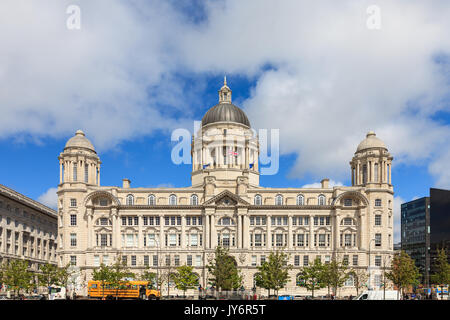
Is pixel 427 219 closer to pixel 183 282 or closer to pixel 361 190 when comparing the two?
pixel 361 190

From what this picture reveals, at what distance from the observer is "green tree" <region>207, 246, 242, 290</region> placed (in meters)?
109

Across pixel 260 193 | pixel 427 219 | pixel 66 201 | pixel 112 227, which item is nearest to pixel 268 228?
pixel 260 193

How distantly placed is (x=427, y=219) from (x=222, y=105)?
88.3m

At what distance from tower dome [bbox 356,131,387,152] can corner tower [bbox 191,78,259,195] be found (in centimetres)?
2664

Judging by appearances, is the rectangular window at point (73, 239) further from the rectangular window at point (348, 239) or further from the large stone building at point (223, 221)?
the rectangular window at point (348, 239)

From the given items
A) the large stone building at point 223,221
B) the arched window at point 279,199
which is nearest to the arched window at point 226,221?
the large stone building at point 223,221

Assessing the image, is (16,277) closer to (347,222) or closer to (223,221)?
(223,221)

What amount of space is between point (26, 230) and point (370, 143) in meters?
79.7

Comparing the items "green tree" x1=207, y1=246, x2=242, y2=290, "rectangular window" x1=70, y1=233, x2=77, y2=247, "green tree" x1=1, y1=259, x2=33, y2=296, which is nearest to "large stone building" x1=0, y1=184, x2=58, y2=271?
"rectangular window" x1=70, y1=233, x2=77, y2=247

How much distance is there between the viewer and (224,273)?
10994 centimetres

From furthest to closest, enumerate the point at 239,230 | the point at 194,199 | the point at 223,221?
the point at 194,199 < the point at 223,221 < the point at 239,230

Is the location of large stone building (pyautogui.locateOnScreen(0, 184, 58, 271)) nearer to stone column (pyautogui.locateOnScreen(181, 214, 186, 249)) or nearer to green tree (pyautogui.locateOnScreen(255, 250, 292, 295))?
stone column (pyautogui.locateOnScreen(181, 214, 186, 249))

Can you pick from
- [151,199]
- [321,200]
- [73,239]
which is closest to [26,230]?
[73,239]

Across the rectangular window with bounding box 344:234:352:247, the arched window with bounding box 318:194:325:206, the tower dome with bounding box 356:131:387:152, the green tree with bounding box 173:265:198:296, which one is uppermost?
the tower dome with bounding box 356:131:387:152
